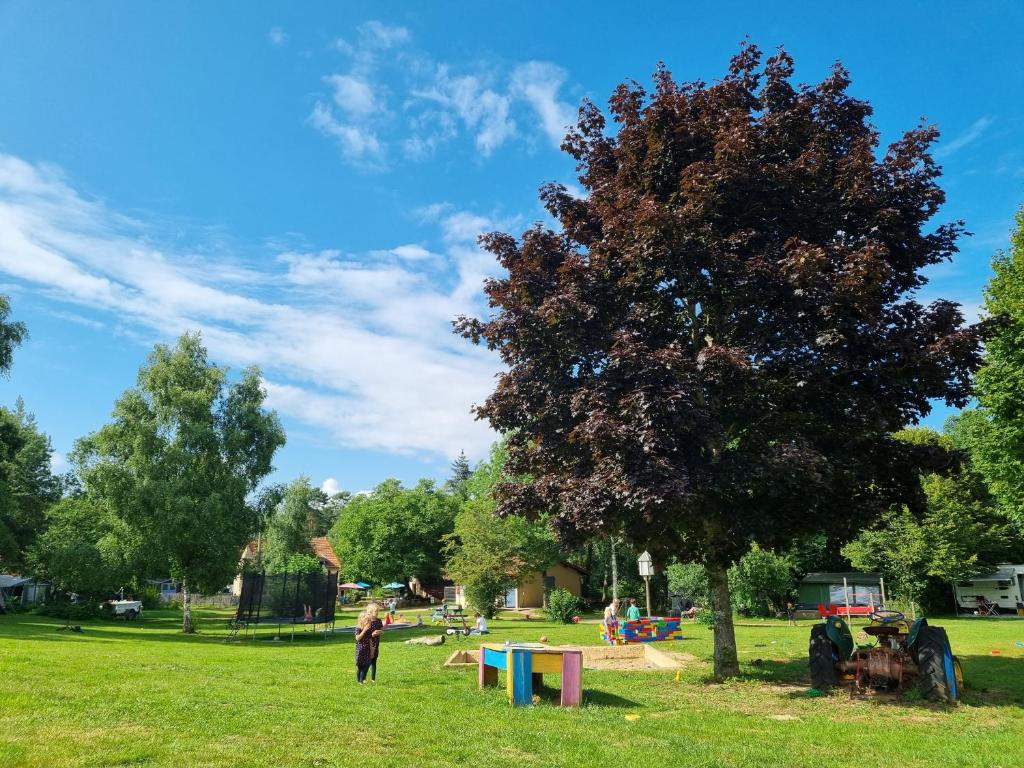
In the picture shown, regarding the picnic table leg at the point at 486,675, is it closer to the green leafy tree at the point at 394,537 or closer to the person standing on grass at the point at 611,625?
the person standing on grass at the point at 611,625

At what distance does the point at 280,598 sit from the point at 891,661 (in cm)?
2401

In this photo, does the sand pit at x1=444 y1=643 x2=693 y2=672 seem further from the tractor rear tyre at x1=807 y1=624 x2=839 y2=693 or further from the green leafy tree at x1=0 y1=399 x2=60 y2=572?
the green leafy tree at x1=0 y1=399 x2=60 y2=572

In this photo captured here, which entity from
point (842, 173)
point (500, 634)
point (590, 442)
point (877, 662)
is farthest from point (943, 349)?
point (500, 634)

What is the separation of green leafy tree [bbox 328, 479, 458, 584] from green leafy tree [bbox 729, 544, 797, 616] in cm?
2886

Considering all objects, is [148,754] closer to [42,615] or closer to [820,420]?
[820,420]

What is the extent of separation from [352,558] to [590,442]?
56482 millimetres

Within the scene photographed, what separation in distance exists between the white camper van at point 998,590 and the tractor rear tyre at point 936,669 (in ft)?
131

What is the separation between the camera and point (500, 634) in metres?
27.9

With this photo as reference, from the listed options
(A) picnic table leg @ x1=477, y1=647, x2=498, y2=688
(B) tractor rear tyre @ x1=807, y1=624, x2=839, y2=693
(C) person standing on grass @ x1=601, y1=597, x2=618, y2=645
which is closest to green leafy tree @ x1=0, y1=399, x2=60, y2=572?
(C) person standing on grass @ x1=601, y1=597, x2=618, y2=645

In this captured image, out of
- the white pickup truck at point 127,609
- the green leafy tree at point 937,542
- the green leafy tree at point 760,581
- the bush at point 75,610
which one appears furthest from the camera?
the green leafy tree at point 937,542

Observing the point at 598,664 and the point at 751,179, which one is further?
the point at 598,664

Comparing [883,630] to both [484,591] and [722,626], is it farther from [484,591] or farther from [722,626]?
[484,591]

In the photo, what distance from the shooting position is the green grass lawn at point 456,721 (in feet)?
22.3

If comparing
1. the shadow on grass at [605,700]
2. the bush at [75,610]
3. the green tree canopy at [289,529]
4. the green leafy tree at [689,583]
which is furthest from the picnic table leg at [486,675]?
the green tree canopy at [289,529]
